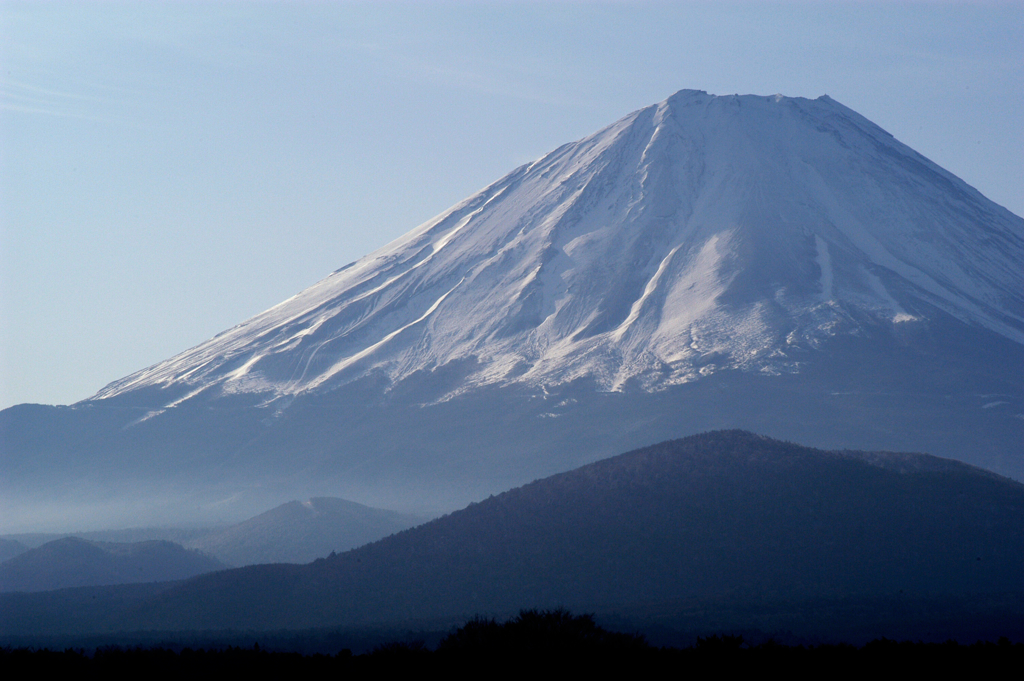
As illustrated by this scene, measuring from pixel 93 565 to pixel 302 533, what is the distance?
14101 mm

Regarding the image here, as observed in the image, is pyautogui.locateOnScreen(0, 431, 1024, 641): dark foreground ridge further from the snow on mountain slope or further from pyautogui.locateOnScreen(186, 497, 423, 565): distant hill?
the snow on mountain slope

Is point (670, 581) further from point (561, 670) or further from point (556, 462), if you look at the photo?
point (556, 462)

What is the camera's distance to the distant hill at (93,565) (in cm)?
4744

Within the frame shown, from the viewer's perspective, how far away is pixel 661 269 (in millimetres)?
103250

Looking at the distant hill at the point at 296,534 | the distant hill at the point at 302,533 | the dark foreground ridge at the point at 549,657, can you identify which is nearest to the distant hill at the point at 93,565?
the distant hill at the point at 296,534

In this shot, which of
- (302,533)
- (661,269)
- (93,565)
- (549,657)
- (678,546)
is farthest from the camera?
(661,269)

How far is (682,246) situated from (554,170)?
2483cm

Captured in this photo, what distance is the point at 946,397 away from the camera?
3460 inches

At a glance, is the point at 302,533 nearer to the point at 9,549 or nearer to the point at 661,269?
the point at 9,549

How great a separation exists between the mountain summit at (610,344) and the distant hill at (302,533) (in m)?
16.8

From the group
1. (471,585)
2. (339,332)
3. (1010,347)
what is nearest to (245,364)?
(339,332)

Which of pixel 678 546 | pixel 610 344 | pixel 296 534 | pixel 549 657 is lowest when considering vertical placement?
pixel 549 657

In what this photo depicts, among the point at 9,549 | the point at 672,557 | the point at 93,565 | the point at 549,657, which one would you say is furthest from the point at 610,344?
the point at 549,657

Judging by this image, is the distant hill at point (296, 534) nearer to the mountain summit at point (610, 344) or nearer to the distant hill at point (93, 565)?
the distant hill at point (93, 565)
